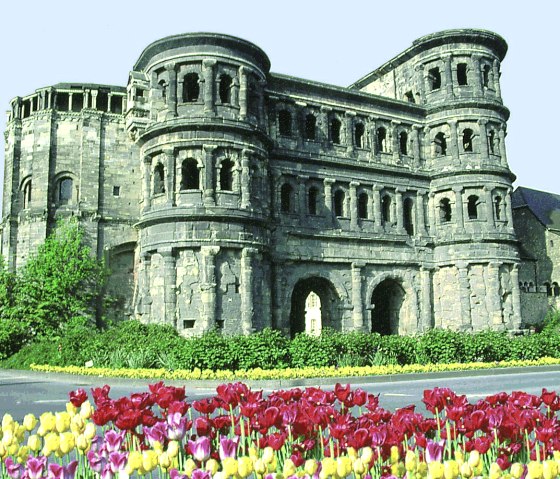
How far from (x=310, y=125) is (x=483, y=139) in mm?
9784

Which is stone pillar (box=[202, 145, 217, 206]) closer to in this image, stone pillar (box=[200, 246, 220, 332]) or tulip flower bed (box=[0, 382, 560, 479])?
stone pillar (box=[200, 246, 220, 332])

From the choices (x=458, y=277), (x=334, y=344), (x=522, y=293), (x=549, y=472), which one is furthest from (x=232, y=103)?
(x=549, y=472)

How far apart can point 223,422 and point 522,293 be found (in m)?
37.9

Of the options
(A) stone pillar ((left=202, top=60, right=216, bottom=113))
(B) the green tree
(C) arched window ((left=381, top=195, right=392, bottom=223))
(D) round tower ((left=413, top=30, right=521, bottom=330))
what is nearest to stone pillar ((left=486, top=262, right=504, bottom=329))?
(D) round tower ((left=413, top=30, right=521, bottom=330))

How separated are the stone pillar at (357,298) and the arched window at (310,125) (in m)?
6.94

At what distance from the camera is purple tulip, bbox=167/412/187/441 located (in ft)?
13.6

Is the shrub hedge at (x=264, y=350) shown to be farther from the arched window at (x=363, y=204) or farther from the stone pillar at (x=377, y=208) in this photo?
the arched window at (x=363, y=204)

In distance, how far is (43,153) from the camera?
3142 cm

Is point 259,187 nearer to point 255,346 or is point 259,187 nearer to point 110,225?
point 110,225

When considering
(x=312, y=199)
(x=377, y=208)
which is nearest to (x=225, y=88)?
(x=312, y=199)

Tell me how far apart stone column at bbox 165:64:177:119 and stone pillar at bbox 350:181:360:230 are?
A: 10.2 m

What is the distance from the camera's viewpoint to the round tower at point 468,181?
32.7 metres

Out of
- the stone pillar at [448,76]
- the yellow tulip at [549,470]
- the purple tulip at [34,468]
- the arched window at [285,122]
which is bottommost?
the yellow tulip at [549,470]

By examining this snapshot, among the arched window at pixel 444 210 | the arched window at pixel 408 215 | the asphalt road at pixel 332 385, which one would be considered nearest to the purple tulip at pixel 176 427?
the asphalt road at pixel 332 385
